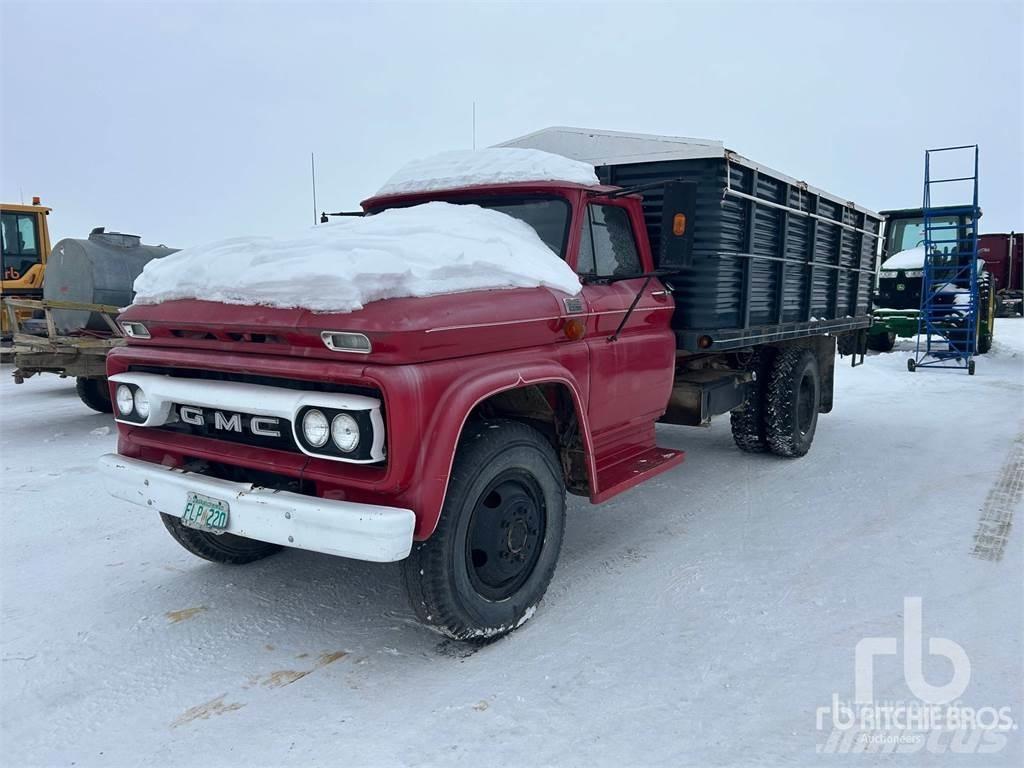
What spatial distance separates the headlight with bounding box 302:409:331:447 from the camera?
9.49 feet

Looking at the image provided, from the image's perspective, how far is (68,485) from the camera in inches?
236

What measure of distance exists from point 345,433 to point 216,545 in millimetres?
1712

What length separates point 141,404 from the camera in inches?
140

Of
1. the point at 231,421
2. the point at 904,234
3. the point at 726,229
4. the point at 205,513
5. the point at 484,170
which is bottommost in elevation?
the point at 205,513

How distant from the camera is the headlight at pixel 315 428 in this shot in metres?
2.89

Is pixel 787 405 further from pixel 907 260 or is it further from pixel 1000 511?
pixel 907 260

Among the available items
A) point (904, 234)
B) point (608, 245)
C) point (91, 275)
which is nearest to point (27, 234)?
point (91, 275)

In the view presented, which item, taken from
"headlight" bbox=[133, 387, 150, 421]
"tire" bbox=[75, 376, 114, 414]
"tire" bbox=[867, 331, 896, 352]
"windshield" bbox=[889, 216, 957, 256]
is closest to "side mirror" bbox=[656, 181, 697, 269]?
"headlight" bbox=[133, 387, 150, 421]

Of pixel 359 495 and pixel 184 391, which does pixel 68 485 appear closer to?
pixel 184 391

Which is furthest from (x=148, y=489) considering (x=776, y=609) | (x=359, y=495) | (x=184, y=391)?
(x=776, y=609)

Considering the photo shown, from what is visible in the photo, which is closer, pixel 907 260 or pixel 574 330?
pixel 574 330

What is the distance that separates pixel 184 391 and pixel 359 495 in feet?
3.22

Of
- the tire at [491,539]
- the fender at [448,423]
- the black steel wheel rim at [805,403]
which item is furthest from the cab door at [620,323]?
the black steel wheel rim at [805,403]

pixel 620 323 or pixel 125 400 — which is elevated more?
pixel 620 323
